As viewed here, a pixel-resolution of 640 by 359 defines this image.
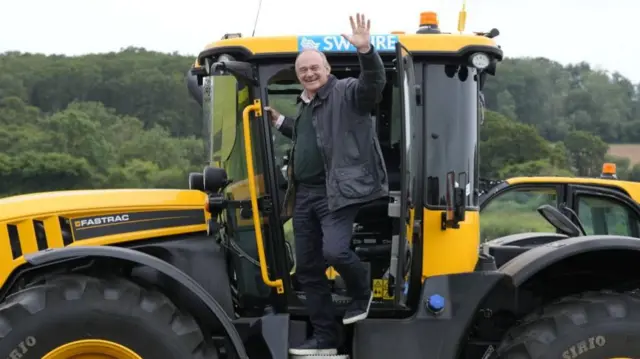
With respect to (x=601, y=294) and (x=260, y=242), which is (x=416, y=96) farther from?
(x=601, y=294)

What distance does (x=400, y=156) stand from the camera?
448cm

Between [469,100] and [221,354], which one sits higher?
[469,100]

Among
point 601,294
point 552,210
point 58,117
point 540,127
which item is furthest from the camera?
point 58,117

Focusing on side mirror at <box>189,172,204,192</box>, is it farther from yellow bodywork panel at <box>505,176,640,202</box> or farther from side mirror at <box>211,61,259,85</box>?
yellow bodywork panel at <box>505,176,640,202</box>

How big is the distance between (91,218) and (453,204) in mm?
2167

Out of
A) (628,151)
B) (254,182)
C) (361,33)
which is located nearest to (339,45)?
(361,33)

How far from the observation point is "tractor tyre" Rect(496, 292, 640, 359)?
4277 mm

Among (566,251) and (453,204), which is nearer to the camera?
(566,251)

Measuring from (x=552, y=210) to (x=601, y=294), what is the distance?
50.5 inches

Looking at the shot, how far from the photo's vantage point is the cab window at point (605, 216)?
9484 mm

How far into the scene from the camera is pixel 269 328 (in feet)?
15.1

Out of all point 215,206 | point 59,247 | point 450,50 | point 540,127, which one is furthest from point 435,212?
point 540,127

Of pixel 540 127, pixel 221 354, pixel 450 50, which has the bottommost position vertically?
pixel 540 127

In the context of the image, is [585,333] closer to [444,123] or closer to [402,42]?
[444,123]
